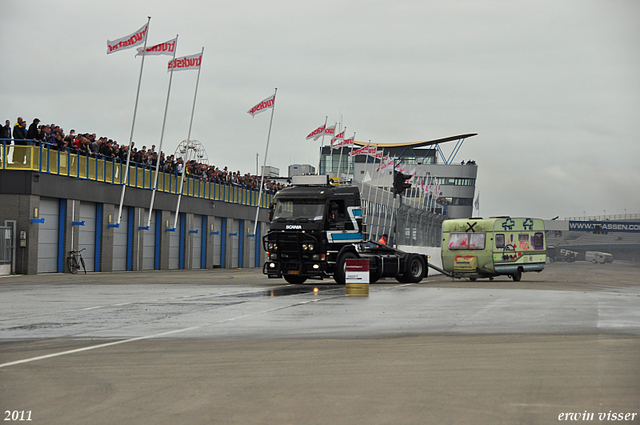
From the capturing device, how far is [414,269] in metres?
30.6

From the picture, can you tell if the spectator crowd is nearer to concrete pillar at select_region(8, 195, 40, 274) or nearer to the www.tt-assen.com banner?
concrete pillar at select_region(8, 195, 40, 274)

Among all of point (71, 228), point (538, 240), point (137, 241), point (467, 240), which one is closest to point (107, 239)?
point (137, 241)

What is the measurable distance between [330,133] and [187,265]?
15.4 m

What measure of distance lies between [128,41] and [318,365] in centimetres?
3236

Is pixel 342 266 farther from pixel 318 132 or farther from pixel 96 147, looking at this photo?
pixel 318 132

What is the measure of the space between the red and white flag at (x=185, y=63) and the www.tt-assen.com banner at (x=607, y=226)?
12184 cm

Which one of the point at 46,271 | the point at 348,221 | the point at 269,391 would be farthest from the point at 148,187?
the point at 269,391

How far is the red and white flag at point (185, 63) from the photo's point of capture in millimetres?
42156

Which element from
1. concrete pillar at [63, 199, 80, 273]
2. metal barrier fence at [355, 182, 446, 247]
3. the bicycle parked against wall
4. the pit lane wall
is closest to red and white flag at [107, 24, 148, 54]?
the pit lane wall

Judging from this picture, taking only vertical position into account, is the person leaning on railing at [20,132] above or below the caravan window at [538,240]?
above

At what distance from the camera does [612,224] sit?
158 metres

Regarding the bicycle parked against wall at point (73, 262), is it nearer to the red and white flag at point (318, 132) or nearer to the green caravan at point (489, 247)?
the green caravan at point (489, 247)

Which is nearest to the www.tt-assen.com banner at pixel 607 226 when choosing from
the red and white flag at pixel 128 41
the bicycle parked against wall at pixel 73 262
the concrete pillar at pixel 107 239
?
the concrete pillar at pixel 107 239

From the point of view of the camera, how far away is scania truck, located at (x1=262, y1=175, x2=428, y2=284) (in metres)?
26.7
